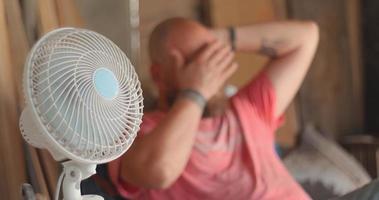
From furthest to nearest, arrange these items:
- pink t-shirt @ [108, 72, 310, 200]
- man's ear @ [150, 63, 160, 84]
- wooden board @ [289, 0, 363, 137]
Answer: wooden board @ [289, 0, 363, 137], man's ear @ [150, 63, 160, 84], pink t-shirt @ [108, 72, 310, 200]

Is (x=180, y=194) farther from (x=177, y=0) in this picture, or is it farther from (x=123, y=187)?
(x=177, y=0)

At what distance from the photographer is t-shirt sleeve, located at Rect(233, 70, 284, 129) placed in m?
1.90

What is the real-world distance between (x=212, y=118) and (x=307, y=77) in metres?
0.87

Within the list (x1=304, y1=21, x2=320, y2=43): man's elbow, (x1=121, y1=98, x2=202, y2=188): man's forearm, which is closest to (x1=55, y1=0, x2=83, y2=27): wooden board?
(x1=121, y1=98, x2=202, y2=188): man's forearm

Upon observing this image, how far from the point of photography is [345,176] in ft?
7.55

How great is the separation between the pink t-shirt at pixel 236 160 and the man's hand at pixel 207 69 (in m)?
0.10

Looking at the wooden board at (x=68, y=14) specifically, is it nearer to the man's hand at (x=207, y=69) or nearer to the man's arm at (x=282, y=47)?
the man's hand at (x=207, y=69)

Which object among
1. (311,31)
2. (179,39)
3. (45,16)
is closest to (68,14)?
(45,16)

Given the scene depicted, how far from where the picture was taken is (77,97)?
43.7 inches

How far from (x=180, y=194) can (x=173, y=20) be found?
1.45ft

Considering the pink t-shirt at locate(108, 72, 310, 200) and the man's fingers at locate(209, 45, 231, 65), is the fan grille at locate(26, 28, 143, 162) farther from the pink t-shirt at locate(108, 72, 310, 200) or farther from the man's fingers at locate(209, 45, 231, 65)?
the man's fingers at locate(209, 45, 231, 65)

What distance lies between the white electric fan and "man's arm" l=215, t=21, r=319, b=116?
0.81 meters

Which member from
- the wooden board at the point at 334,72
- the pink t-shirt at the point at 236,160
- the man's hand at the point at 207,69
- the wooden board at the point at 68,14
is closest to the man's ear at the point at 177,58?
the man's hand at the point at 207,69

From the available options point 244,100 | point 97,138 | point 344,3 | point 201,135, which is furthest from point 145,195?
point 344,3
